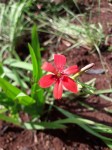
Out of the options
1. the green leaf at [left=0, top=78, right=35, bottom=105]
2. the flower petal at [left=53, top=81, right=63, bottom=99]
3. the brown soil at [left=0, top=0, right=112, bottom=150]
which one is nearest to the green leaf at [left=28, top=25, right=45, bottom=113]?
the green leaf at [left=0, top=78, right=35, bottom=105]

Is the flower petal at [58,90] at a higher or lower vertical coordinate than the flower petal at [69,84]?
lower

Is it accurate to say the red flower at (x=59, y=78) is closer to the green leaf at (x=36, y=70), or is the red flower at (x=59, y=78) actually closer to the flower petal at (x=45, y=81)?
the flower petal at (x=45, y=81)

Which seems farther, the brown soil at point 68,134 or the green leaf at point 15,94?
the brown soil at point 68,134

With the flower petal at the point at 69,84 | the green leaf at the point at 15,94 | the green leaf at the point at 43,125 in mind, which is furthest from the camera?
the green leaf at the point at 43,125

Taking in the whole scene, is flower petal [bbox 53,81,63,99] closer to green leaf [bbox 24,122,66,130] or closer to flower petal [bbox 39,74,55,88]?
flower petal [bbox 39,74,55,88]

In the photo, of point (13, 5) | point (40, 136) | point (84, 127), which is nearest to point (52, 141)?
point (40, 136)

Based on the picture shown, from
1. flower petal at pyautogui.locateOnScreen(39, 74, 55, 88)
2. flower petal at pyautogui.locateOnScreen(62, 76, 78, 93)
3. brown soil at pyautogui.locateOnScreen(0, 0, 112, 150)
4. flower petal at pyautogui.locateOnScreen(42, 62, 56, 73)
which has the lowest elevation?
brown soil at pyautogui.locateOnScreen(0, 0, 112, 150)

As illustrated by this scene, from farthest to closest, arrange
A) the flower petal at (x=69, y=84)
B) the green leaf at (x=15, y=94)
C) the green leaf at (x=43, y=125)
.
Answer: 1. the green leaf at (x=43, y=125)
2. the green leaf at (x=15, y=94)
3. the flower petal at (x=69, y=84)

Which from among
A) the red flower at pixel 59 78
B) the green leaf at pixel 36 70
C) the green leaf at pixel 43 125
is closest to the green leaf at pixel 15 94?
the green leaf at pixel 36 70

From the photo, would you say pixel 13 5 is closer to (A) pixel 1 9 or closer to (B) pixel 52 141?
(A) pixel 1 9
